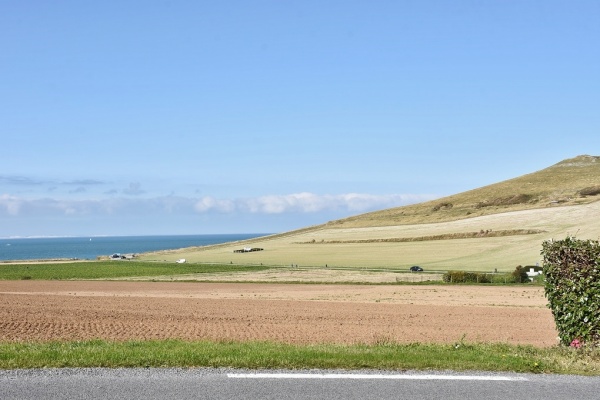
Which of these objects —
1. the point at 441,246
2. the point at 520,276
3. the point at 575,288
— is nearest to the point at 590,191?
the point at 441,246

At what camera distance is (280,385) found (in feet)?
29.4

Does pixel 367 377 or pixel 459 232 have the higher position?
pixel 459 232

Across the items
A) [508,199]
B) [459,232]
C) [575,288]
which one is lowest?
[575,288]

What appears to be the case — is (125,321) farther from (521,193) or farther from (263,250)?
(521,193)

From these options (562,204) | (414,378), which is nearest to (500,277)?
(414,378)

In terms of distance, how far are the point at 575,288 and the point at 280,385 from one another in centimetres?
675

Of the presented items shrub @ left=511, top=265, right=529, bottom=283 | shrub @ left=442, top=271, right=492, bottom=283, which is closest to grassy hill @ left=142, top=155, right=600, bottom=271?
shrub @ left=511, top=265, right=529, bottom=283

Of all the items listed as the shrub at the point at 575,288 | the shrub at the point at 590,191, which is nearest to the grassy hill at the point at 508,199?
the shrub at the point at 590,191

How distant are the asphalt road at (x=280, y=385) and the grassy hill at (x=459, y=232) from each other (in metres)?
75.5

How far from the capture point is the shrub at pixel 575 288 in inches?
493

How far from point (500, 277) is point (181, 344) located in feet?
194

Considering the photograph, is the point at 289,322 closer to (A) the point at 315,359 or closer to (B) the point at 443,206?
(A) the point at 315,359

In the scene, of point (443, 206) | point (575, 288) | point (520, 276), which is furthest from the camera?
point (443, 206)

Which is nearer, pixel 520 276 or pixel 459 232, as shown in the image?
pixel 520 276
